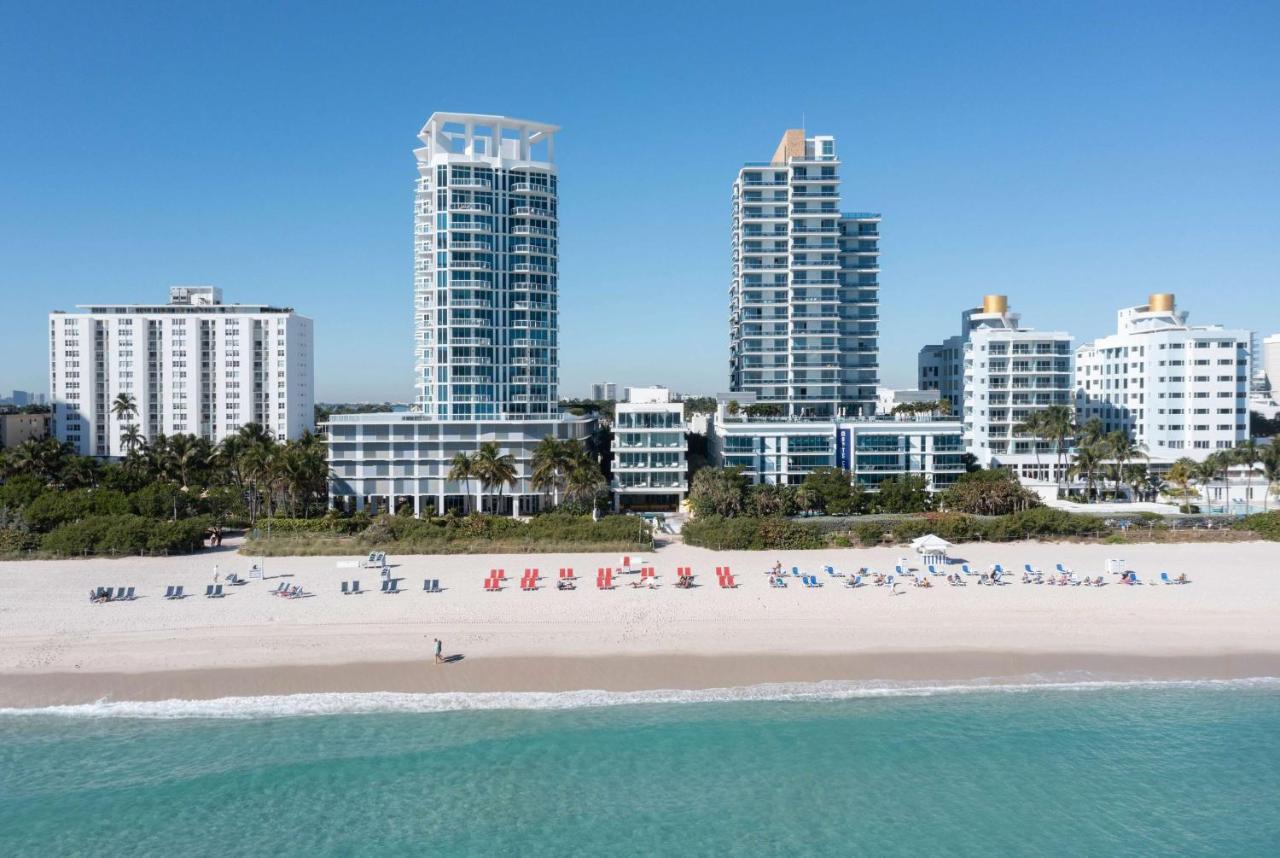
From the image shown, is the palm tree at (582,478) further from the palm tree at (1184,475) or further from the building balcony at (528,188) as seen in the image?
the palm tree at (1184,475)

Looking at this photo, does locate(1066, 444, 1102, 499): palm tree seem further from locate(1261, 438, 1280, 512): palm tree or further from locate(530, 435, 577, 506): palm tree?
locate(530, 435, 577, 506): palm tree

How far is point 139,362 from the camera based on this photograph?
108500mm

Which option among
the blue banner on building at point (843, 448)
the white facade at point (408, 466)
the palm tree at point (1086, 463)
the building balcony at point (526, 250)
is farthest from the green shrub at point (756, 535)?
the palm tree at point (1086, 463)

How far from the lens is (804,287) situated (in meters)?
83.5

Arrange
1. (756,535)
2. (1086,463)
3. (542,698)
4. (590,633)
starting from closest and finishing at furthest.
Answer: (542,698) < (590,633) < (756,535) < (1086,463)

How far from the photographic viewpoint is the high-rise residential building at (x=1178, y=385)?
8494 centimetres

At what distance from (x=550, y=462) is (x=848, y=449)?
2624 cm

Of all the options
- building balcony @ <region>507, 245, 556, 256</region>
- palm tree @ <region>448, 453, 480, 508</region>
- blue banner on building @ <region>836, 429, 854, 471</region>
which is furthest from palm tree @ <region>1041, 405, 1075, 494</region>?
palm tree @ <region>448, 453, 480, 508</region>

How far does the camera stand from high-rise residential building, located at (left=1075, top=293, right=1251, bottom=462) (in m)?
84.9

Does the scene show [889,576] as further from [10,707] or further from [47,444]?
[47,444]

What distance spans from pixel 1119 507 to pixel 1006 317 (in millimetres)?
31063

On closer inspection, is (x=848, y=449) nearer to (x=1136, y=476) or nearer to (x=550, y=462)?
(x=1136, y=476)

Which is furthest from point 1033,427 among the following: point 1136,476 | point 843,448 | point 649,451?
point 649,451

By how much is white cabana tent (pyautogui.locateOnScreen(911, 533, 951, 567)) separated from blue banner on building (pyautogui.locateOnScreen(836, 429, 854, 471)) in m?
23.6
